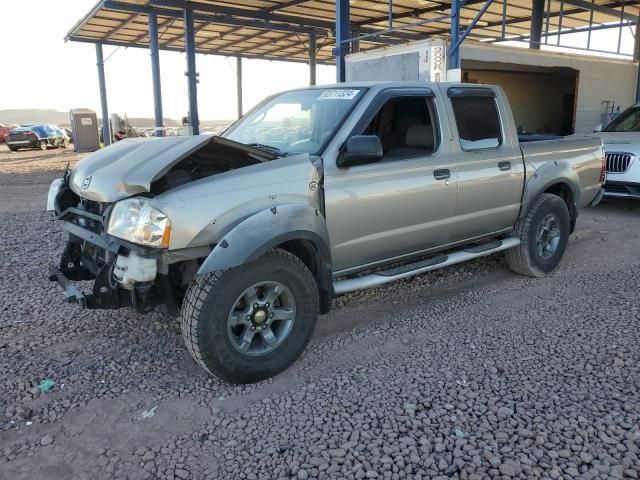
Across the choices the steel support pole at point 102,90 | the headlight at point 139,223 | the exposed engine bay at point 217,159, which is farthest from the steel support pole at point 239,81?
the headlight at point 139,223

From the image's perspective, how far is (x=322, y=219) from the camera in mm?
3725

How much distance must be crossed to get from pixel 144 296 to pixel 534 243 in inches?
151

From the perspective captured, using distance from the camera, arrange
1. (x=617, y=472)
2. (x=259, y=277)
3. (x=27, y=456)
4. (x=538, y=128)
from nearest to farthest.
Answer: (x=617, y=472)
(x=27, y=456)
(x=259, y=277)
(x=538, y=128)

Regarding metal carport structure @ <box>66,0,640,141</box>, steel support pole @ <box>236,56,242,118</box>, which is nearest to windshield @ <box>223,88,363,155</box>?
metal carport structure @ <box>66,0,640,141</box>

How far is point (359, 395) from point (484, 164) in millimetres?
2514

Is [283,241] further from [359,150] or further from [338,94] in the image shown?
[338,94]

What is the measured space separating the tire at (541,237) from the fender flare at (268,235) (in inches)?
100

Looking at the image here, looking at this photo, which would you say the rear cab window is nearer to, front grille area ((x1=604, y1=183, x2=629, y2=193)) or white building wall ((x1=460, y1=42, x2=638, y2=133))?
front grille area ((x1=604, y1=183, x2=629, y2=193))

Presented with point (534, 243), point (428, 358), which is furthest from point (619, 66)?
point (428, 358)

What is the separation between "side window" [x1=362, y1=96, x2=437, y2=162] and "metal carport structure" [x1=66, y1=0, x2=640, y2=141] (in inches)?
273

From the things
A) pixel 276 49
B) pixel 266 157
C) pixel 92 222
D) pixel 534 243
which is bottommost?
pixel 534 243

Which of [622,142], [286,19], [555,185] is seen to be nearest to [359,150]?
[555,185]

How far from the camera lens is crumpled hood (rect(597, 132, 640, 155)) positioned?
8.39m

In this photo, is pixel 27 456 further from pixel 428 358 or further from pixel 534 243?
pixel 534 243
